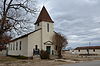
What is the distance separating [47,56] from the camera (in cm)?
2859

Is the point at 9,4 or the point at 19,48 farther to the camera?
the point at 19,48

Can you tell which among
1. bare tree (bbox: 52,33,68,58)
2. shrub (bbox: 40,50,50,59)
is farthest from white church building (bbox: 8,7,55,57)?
shrub (bbox: 40,50,50,59)

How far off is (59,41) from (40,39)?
13.4ft

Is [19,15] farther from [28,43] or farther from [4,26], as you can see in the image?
[28,43]

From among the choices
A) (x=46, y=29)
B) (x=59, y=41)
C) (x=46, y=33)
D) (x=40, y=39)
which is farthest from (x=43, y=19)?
(x=59, y=41)

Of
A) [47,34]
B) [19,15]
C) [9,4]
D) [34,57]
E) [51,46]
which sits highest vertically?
[9,4]

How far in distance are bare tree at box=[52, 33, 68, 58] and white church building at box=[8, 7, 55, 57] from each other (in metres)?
0.89

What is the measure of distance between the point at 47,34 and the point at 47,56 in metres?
4.88

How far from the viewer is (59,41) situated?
101 feet

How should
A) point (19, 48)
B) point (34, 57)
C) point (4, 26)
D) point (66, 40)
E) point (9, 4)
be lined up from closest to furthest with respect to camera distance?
point (4, 26) → point (9, 4) → point (34, 57) → point (66, 40) → point (19, 48)

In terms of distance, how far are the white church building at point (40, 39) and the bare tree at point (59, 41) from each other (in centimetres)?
89

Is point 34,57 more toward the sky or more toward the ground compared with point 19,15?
more toward the ground

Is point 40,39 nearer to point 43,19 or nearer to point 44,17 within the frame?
point 43,19

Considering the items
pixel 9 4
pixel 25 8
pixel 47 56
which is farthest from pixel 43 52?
pixel 9 4
